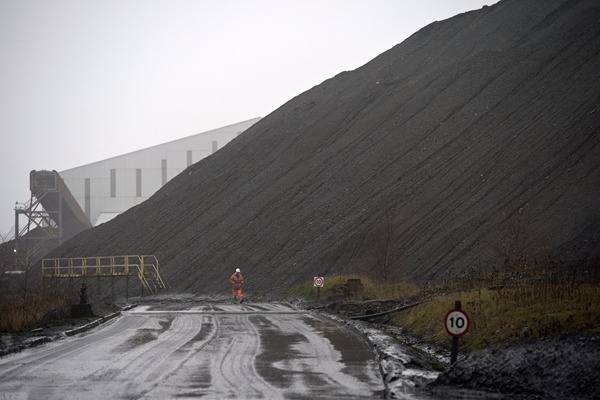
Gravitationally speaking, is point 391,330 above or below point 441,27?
below

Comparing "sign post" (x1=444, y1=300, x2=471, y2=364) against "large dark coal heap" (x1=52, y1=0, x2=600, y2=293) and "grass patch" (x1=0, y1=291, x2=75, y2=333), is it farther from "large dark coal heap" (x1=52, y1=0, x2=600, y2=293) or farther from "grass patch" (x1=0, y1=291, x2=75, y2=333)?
"large dark coal heap" (x1=52, y1=0, x2=600, y2=293)

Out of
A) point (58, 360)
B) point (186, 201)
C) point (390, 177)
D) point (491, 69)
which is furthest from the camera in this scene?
point (186, 201)

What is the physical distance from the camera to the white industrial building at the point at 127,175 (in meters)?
94.3

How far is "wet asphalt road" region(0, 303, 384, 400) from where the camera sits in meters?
12.1

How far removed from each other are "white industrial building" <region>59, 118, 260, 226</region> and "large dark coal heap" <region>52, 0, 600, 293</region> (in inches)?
515

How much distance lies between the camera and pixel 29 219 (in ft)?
280

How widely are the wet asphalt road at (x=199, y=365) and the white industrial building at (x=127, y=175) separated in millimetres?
71413

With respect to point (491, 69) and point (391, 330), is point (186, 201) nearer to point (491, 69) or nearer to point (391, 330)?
point (491, 69)

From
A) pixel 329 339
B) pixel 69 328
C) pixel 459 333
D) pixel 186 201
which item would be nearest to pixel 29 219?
pixel 186 201

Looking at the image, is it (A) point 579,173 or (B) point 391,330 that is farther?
(A) point 579,173

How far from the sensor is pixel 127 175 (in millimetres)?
94625

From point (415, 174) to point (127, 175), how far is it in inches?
1763

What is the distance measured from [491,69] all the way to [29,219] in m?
45.8

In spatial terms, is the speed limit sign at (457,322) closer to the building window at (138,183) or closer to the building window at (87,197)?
the building window at (138,183)
